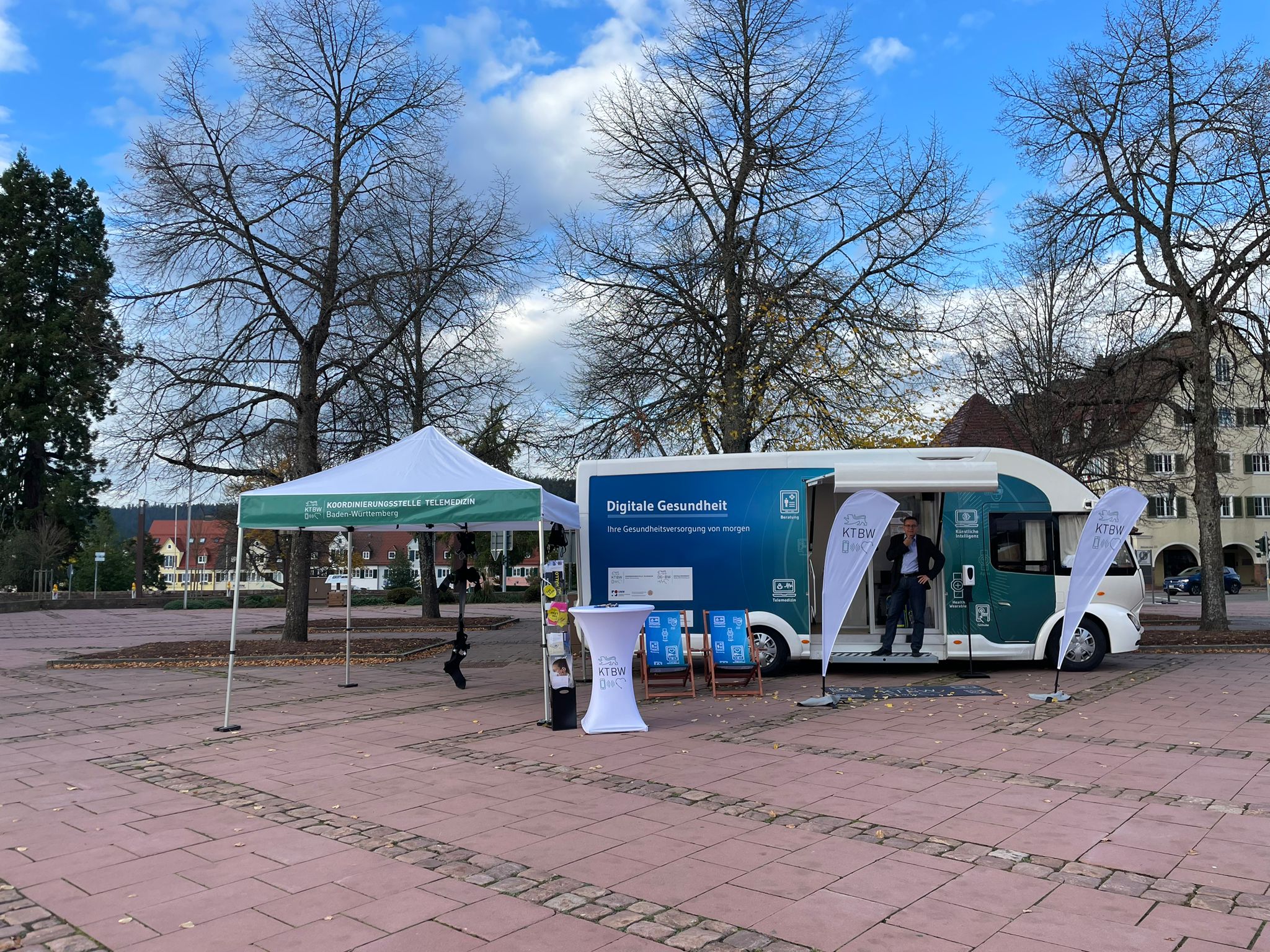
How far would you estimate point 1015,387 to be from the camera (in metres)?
24.6

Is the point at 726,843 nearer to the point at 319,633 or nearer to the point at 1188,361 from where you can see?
the point at 1188,361

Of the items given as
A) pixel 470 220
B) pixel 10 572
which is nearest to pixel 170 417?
pixel 470 220

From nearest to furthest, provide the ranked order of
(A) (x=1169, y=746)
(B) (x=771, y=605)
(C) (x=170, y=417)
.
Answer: (A) (x=1169, y=746)
(B) (x=771, y=605)
(C) (x=170, y=417)

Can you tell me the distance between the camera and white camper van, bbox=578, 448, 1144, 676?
12562mm

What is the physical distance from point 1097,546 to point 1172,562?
213 feet

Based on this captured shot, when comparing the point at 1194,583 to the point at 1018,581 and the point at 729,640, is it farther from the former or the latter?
the point at 729,640

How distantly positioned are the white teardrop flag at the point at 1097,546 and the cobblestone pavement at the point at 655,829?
1036mm

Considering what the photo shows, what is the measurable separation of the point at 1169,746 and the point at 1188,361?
43.6ft

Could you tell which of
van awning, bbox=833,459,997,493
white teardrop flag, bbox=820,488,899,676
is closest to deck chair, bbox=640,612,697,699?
white teardrop flag, bbox=820,488,899,676

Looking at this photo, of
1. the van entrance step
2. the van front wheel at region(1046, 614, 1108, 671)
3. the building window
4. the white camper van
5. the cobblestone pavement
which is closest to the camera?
the cobblestone pavement

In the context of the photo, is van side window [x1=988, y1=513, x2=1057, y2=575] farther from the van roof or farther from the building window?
the building window

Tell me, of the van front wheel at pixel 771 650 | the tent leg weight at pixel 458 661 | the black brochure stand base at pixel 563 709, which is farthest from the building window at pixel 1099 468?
the black brochure stand base at pixel 563 709

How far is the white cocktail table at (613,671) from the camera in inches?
348

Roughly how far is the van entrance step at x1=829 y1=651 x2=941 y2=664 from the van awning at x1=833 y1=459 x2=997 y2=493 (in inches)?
86.2
